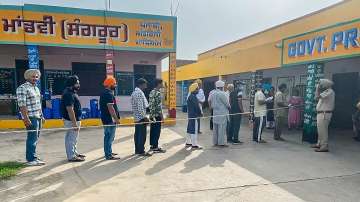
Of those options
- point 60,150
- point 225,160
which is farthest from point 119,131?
point 225,160

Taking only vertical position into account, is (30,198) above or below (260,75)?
below

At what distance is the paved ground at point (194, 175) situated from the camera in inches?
160

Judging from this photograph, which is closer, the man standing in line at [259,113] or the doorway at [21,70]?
the man standing in line at [259,113]

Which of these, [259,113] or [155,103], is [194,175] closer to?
[155,103]

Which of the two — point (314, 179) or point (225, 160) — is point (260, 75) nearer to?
point (225, 160)

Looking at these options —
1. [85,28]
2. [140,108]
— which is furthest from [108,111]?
[85,28]

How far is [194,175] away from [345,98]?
28.0 ft

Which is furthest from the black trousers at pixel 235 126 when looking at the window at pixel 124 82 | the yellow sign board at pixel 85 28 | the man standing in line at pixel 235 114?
the window at pixel 124 82

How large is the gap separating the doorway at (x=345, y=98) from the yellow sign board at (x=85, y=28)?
260 inches

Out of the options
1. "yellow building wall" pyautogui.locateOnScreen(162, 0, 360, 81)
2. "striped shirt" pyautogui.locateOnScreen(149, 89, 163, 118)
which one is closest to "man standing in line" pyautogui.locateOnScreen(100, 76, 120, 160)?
"striped shirt" pyautogui.locateOnScreen(149, 89, 163, 118)

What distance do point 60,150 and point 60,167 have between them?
155 centimetres

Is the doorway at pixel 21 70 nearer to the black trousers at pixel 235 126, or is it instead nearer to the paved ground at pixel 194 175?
the paved ground at pixel 194 175

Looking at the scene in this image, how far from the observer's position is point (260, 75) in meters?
11.3

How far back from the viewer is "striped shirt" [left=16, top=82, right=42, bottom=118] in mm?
5117
